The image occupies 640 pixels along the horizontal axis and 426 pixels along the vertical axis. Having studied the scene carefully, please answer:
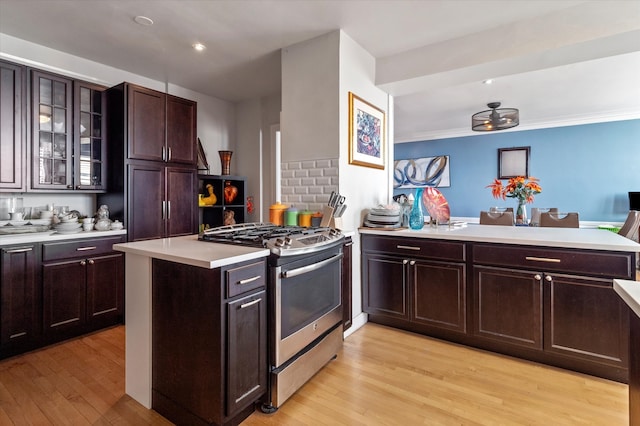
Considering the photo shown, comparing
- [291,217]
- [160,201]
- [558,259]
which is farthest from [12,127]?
[558,259]

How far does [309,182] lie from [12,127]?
2.37 metres

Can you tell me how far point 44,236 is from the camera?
247 centimetres

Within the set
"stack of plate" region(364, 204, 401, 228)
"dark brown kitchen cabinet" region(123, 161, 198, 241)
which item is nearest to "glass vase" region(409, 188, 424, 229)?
"stack of plate" region(364, 204, 401, 228)

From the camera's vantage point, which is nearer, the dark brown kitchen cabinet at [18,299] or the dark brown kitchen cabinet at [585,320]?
the dark brown kitchen cabinet at [585,320]

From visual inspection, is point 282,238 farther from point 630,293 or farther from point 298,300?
point 630,293

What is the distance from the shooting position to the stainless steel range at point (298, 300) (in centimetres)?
170

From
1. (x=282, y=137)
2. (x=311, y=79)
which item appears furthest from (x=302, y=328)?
(x=311, y=79)

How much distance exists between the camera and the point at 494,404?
1.79 metres

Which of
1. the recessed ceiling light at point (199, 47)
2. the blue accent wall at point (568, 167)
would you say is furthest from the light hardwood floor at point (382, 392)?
the blue accent wall at point (568, 167)

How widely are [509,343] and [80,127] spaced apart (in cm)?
398

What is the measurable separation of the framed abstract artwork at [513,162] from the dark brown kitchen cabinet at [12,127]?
6784 mm

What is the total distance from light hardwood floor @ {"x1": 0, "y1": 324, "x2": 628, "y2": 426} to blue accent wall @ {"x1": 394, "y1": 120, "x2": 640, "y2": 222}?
4.59m

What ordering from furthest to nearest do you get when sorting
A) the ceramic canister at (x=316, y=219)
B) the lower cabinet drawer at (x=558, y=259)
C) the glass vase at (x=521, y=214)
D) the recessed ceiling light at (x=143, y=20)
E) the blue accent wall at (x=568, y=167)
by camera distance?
1. the blue accent wall at (x=568, y=167)
2. the glass vase at (x=521, y=214)
3. the ceramic canister at (x=316, y=219)
4. the recessed ceiling light at (x=143, y=20)
5. the lower cabinet drawer at (x=558, y=259)

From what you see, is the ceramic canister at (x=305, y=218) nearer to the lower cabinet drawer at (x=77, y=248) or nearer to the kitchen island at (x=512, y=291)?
the kitchen island at (x=512, y=291)
